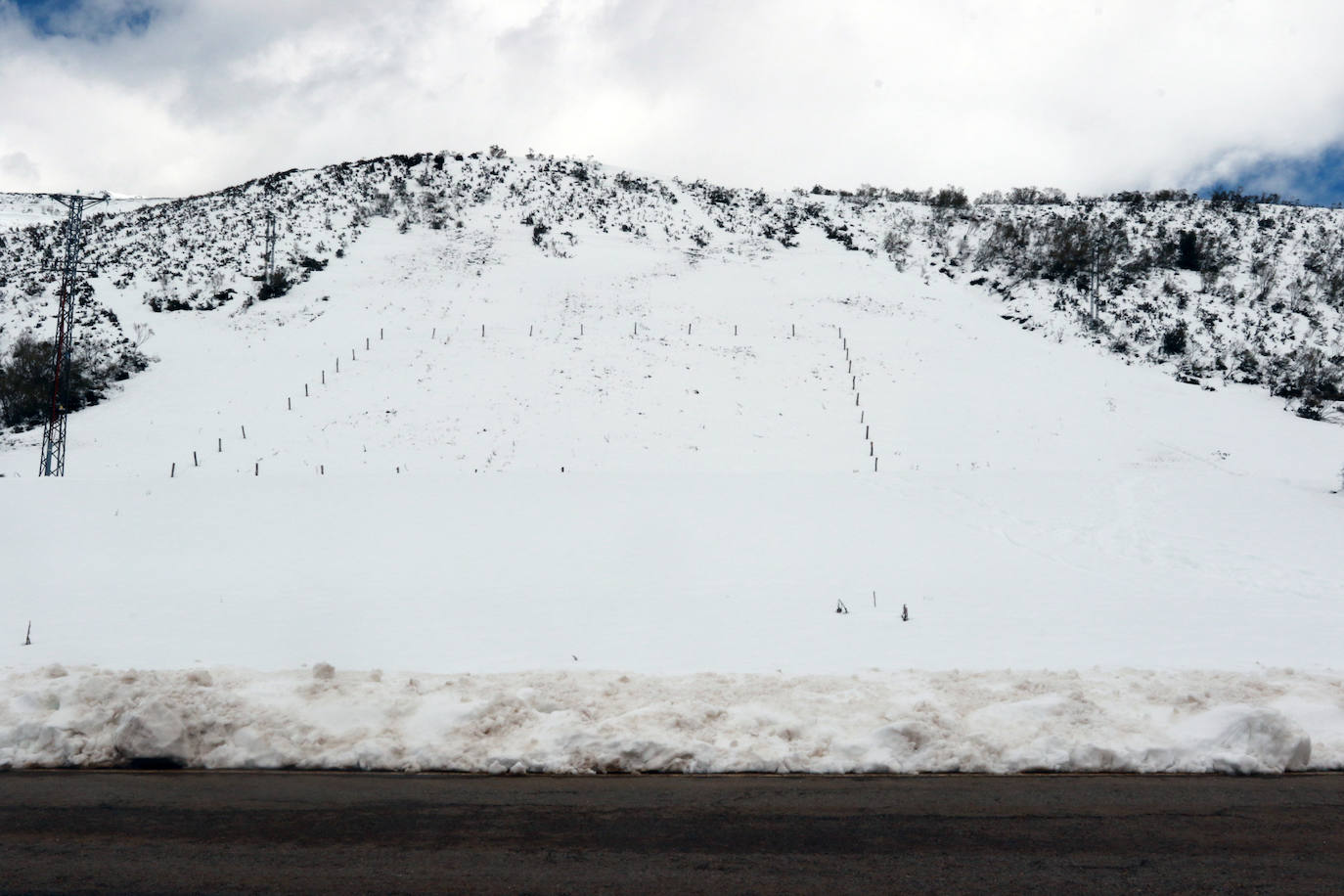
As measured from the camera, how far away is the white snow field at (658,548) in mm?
6750

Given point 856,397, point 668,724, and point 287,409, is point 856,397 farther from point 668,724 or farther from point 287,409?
point 668,724

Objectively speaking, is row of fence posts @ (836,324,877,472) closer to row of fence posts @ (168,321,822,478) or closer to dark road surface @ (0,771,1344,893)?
row of fence posts @ (168,321,822,478)

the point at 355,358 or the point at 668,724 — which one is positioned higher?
the point at 355,358

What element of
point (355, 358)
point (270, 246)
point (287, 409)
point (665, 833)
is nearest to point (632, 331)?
point (355, 358)

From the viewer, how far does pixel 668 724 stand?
6.78 metres

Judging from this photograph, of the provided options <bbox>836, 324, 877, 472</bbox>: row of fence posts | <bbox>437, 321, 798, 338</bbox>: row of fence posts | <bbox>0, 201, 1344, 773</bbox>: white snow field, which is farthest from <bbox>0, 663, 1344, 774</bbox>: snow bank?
<bbox>437, 321, 798, 338</bbox>: row of fence posts

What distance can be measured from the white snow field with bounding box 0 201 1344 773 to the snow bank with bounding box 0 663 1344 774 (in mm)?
38

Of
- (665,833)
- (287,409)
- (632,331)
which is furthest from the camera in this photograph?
(632,331)

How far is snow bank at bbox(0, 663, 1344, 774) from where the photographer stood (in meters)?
6.26

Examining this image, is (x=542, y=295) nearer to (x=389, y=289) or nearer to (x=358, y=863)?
(x=389, y=289)

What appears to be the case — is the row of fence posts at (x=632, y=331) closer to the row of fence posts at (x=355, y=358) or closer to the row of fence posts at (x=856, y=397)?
the row of fence posts at (x=355, y=358)

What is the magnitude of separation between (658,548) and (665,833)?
395 inches

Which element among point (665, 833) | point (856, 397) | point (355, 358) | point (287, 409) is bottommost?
point (665, 833)

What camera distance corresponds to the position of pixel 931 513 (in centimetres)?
1711
